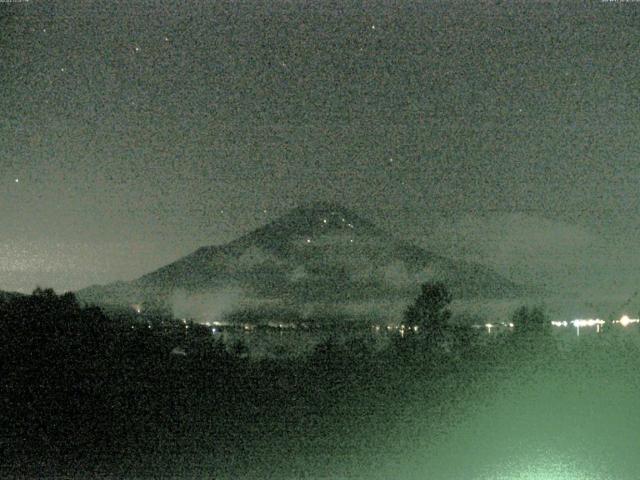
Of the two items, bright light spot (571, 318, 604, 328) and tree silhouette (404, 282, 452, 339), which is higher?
tree silhouette (404, 282, 452, 339)

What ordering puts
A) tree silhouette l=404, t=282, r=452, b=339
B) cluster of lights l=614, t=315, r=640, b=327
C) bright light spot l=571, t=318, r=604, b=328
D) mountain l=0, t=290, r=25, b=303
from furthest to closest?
tree silhouette l=404, t=282, r=452, b=339 < bright light spot l=571, t=318, r=604, b=328 < cluster of lights l=614, t=315, r=640, b=327 < mountain l=0, t=290, r=25, b=303

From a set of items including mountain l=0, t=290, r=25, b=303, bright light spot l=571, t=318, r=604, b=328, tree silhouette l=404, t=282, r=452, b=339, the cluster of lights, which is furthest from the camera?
tree silhouette l=404, t=282, r=452, b=339

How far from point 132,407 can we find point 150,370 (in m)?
1.23

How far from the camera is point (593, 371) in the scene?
13609 millimetres

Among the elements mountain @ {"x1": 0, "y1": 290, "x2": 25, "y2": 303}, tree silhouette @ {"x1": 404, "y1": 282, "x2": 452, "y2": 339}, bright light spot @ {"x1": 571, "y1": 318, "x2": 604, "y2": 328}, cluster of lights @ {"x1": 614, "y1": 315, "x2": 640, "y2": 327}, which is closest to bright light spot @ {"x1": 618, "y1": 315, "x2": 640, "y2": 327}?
cluster of lights @ {"x1": 614, "y1": 315, "x2": 640, "y2": 327}

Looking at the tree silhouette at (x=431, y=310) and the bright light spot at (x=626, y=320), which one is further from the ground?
the tree silhouette at (x=431, y=310)

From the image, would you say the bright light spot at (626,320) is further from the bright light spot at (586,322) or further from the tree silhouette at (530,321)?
the tree silhouette at (530,321)

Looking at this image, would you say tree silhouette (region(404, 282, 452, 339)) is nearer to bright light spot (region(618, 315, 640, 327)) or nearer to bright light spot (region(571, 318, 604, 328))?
bright light spot (region(571, 318, 604, 328))

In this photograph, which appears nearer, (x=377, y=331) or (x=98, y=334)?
(x=98, y=334)

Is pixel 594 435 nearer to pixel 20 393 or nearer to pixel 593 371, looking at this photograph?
pixel 593 371

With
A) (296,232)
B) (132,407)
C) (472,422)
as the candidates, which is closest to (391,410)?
(472,422)

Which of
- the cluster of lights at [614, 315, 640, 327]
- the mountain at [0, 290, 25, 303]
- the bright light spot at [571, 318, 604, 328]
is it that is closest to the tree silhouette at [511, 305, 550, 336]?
the bright light spot at [571, 318, 604, 328]

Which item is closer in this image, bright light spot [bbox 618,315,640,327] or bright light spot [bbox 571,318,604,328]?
bright light spot [bbox 618,315,640,327]

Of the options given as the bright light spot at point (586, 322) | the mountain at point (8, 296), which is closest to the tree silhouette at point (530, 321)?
the bright light spot at point (586, 322)
